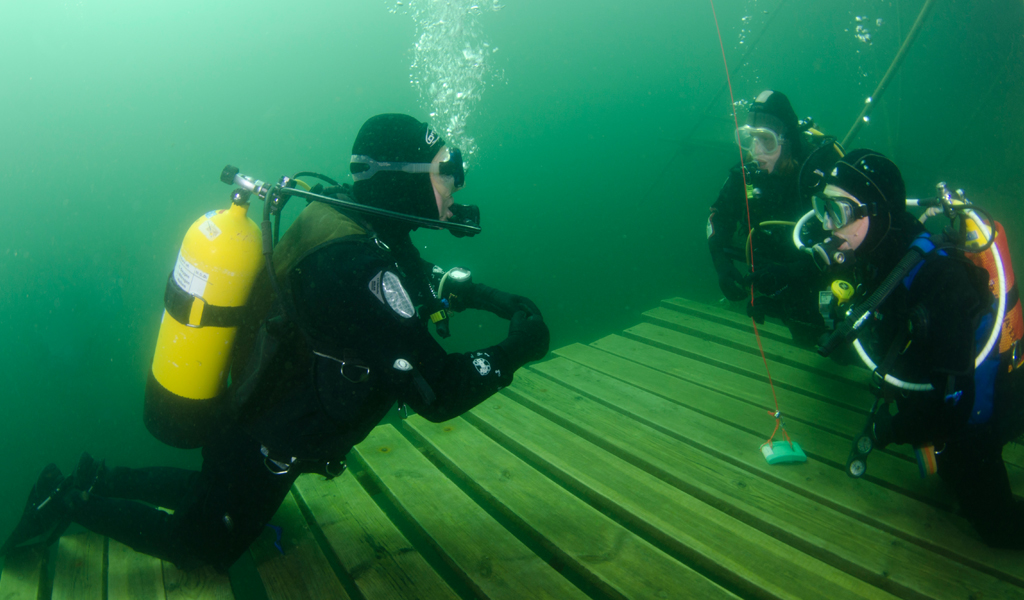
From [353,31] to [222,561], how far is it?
67.5 m

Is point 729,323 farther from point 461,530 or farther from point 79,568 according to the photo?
point 79,568

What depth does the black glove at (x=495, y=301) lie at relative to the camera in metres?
2.34

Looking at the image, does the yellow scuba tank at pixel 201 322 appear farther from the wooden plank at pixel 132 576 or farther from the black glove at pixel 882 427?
the black glove at pixel 882 427

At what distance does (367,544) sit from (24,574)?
Answer: 1792 mm

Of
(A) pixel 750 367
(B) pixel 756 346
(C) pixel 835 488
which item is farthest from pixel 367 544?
(B) pixel 756 346

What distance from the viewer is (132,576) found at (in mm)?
2254

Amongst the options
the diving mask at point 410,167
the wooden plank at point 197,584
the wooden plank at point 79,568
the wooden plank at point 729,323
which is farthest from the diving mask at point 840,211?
the wooden plank at point 79,568

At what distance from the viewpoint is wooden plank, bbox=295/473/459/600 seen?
2.04 metres

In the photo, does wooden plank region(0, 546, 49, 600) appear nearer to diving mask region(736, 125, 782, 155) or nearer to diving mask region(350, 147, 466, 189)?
diving mask region(350, 147, 466, 189)

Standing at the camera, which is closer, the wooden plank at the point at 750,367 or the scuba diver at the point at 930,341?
the scuba diver at the point at 930,341

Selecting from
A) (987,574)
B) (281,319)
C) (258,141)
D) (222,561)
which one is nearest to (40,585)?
(222,561)

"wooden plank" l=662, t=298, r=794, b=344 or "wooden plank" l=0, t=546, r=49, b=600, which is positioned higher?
"wooden plank" l=662, t=298, r=794, b=344

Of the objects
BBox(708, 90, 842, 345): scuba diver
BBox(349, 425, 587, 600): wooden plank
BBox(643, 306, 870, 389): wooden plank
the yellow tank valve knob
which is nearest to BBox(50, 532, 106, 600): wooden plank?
BBox(349, 425, 587, 600): wooden plank

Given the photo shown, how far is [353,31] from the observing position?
5616 centimetres
